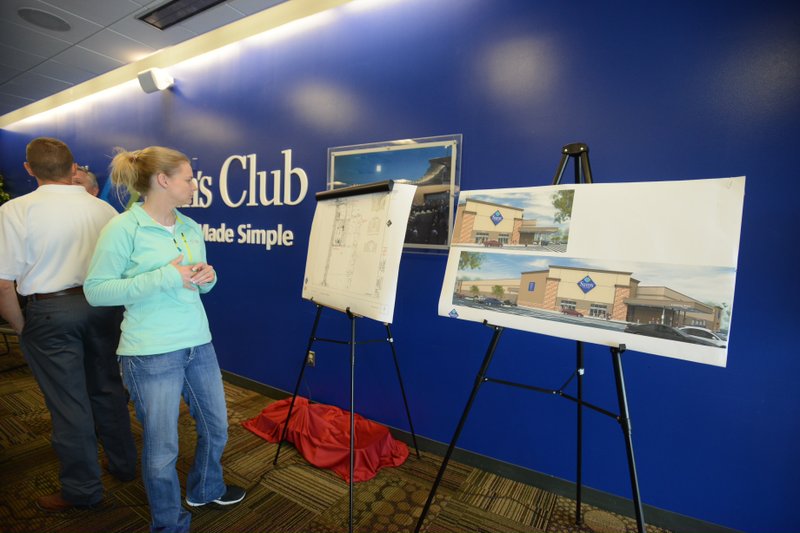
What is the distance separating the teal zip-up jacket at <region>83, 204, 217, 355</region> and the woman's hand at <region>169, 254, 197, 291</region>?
0.05 feet

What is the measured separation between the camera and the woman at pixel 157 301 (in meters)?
1.43

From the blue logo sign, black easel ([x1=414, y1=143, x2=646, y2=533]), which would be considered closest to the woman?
black easel ([x1=414, y1=143, x2=646, y2=533])

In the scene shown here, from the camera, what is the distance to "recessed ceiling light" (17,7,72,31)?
3.14 metres

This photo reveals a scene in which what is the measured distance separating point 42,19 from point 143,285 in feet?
11.7

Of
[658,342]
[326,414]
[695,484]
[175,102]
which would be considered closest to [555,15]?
[658,342]

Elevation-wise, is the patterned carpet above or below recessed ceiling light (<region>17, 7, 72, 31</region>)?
below

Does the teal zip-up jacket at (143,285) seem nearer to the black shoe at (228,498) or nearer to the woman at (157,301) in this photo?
the woman at (157,301)

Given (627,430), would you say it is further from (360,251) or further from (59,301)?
(59,301)

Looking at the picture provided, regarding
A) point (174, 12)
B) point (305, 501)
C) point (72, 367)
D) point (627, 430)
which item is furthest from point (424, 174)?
point (174, 12)

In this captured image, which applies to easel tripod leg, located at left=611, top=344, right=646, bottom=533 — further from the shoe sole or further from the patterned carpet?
the shoe sole

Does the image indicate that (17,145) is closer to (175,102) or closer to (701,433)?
(175,102)

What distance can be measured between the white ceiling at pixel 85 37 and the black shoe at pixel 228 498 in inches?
128

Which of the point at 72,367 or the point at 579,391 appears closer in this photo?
the point at 579,391

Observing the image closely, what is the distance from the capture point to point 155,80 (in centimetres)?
375
